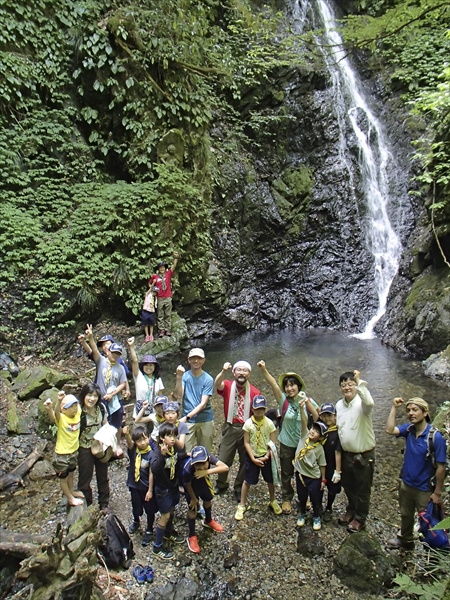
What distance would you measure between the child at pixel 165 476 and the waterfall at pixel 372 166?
1215cm

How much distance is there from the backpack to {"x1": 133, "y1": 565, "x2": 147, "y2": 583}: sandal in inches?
5.5

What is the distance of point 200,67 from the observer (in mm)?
12219

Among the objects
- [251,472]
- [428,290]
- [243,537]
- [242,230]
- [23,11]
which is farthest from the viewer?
[242,230]

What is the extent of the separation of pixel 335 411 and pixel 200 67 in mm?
11620

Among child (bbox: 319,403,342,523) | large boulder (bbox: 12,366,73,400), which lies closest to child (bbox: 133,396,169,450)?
child (bbox: 319,403,342,523)

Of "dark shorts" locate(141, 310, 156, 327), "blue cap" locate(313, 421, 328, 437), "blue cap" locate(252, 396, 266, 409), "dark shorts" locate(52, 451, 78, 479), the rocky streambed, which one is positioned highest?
"dark shorts" locate(141, 310, 156, 327)

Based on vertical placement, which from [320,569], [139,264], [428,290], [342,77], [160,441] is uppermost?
[342,77]

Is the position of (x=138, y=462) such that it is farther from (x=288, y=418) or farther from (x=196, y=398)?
(x=288, y=418)

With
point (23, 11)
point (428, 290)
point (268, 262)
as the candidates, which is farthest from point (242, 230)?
point (23, 11)

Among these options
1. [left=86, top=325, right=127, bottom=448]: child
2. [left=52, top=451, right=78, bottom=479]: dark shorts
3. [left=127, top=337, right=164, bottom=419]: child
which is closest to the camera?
[left=52, top=451, right=78, bottom=479]: dark shorts

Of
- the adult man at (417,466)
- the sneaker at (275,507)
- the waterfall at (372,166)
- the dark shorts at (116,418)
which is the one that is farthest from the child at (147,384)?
the waterfall at (372,166)

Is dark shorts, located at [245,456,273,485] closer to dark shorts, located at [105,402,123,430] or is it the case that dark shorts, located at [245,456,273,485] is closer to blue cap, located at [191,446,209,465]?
blue cap, located at [191,446,209,465]

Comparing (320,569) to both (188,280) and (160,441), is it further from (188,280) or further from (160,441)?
(188,280)

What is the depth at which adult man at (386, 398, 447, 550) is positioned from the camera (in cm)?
367
